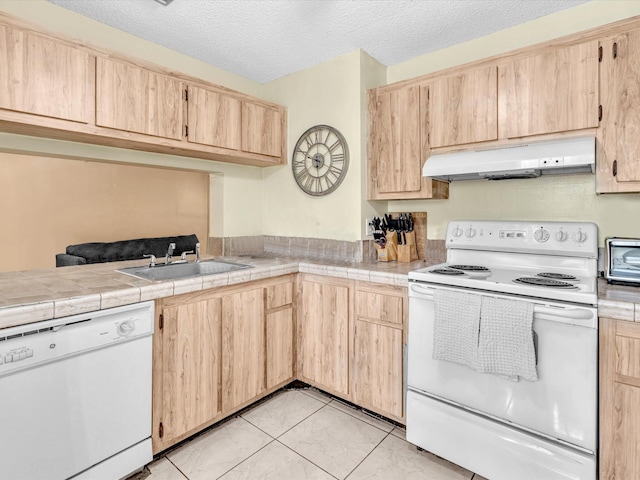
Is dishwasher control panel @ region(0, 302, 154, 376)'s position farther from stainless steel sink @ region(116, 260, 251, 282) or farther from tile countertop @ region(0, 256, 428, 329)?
stainless steel sink @ region(116, 260, 251, 282)

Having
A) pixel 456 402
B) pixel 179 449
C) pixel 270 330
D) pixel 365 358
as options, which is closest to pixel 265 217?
pixel 270 330

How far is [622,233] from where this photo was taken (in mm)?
1858

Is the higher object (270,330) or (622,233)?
(622,233)

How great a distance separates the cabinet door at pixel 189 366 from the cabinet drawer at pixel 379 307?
2.88ft

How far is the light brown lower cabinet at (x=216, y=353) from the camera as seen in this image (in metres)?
1.75

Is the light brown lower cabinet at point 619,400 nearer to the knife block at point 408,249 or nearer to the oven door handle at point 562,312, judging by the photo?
the oven door handle at point 562,312

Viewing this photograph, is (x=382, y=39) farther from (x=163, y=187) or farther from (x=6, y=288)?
(x=163, y=187)

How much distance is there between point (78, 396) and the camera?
142 cm

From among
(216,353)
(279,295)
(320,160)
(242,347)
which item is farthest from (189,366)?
(320,160)

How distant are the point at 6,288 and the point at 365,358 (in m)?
1.90

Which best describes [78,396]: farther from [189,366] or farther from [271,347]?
[271,347]

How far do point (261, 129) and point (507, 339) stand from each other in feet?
7.37

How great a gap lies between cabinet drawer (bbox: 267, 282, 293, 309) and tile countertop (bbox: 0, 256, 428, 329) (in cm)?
10

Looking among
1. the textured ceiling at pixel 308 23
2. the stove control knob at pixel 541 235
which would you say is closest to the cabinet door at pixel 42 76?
the textured ceiling at pixel 308 23
